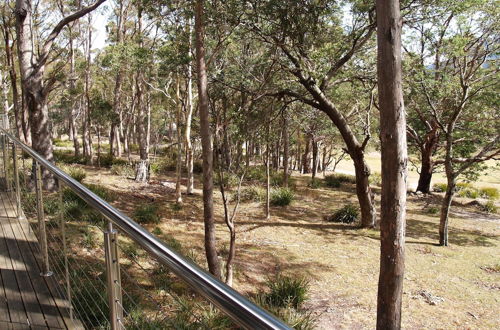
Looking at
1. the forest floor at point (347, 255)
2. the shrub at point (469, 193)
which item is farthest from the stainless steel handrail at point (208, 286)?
the shrub at point (469, 193)

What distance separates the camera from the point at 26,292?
2.36 m

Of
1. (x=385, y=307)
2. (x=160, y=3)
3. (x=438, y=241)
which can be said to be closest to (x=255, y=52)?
(x=160, y=3)

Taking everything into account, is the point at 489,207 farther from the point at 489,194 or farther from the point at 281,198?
the point at 281,198

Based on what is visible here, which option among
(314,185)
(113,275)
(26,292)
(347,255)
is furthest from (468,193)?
(113,275)

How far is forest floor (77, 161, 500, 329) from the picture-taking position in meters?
6.39

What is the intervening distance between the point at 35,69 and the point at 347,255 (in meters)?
9.00

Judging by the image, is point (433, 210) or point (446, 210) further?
point (433, 210)

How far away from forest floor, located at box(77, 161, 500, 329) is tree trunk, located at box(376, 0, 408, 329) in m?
1.65

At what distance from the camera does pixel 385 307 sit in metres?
4.54

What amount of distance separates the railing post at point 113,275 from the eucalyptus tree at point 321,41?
21.0ft

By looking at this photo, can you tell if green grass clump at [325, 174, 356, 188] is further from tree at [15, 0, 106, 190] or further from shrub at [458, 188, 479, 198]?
tree at [15, 0, 106, 190]

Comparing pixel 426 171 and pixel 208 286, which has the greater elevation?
pixel 208 286

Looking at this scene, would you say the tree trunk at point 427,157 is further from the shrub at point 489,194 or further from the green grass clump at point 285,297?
the green grass clump at point 285,297

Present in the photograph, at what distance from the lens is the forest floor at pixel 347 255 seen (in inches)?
252
